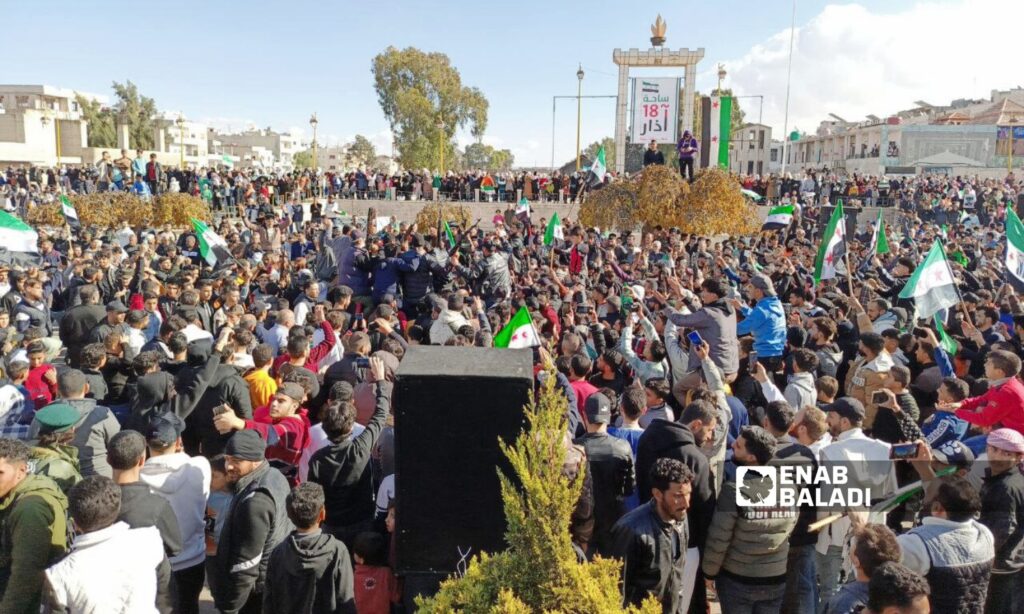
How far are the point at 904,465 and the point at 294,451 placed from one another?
3.99 meters

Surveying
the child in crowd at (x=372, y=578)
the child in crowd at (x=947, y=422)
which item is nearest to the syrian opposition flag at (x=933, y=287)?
the child in crowd at (x=947, y=422)

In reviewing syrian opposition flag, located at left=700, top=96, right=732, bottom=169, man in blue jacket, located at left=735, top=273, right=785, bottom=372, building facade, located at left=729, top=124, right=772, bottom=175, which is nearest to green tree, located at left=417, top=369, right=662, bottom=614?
man in blue jacket, located at left=735, top=273, right=785, bottom=372

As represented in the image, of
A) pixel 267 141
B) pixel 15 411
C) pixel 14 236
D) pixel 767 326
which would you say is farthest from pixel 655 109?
pixel 267 141

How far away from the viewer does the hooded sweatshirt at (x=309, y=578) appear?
11.1 ft

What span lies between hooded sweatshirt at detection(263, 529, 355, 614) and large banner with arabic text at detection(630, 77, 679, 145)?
36.1 m

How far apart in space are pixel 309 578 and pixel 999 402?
4.89m

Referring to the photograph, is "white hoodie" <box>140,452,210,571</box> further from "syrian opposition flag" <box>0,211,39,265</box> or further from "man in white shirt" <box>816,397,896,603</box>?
"syrian opposition flag" <box>0,211,39,265</box>

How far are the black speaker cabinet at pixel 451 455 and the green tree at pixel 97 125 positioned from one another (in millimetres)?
76002

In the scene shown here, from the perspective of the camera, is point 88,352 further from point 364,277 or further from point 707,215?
point 707,215

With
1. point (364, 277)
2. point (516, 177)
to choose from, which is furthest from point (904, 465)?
point (516, 177)

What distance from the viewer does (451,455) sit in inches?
114

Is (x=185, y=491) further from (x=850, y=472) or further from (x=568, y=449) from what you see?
(x=850, y=472)

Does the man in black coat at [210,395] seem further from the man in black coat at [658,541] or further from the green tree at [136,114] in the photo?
the green tree at [136,114]

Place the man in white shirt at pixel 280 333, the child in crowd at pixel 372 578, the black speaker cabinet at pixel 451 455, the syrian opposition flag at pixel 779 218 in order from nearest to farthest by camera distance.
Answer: the black speaker cabinet at pixel 451 455 → the child in crowd at pixel 372 578 → the man in white shirt at pixel 280 333 → the syrian opposition flag at pixel 779 218
